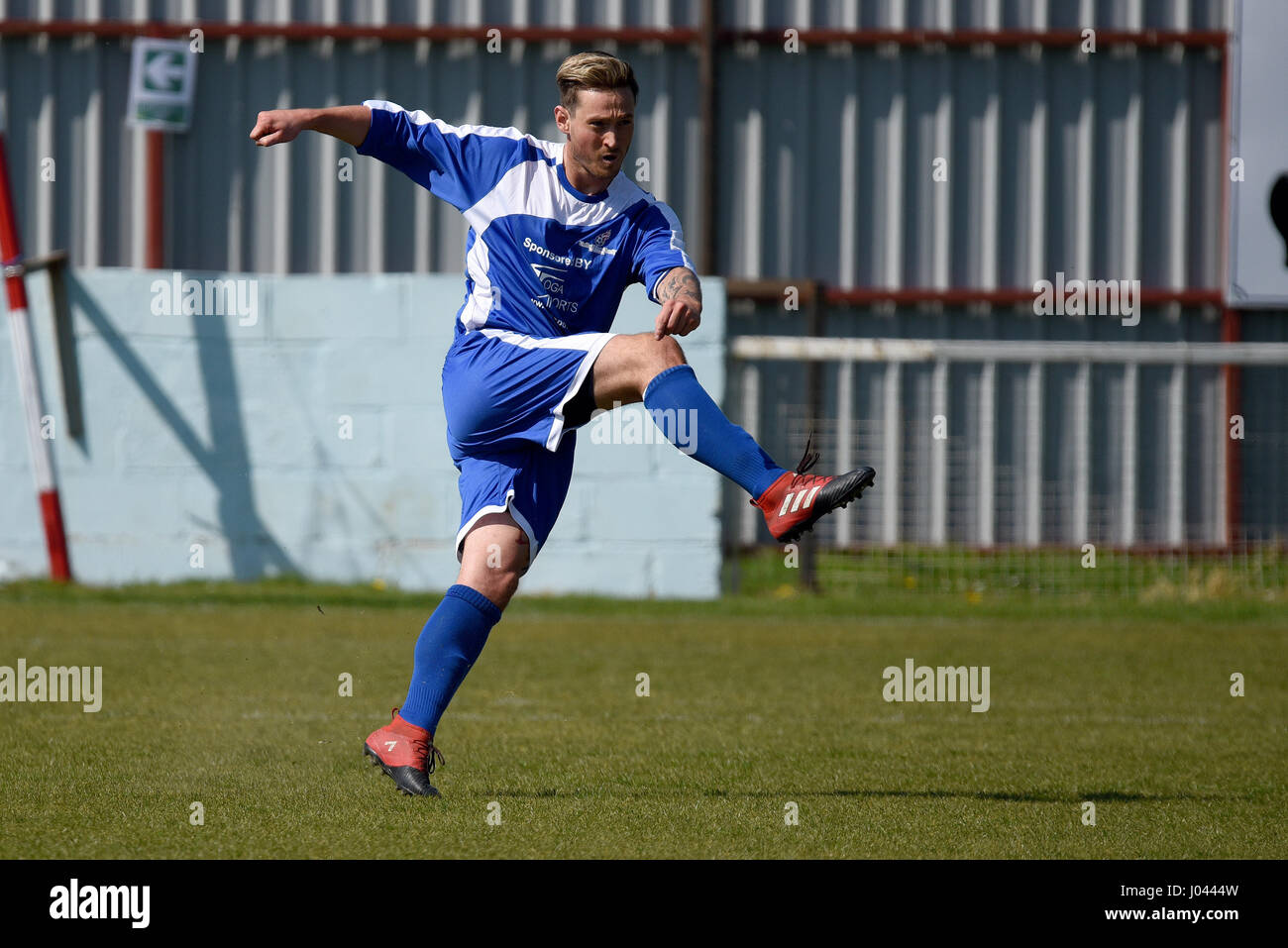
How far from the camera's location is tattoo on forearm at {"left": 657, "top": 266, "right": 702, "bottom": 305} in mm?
4152

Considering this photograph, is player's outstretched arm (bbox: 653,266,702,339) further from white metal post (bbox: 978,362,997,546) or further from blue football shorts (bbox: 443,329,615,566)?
white metal post (bbox: 978,362,997,546)

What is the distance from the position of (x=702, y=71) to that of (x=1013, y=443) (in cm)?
428

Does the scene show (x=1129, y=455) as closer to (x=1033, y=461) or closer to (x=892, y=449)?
(x=1033, y=461)

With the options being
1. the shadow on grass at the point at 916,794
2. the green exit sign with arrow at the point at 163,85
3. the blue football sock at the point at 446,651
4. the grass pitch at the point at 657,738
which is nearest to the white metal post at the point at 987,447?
the grass pitch at the point at 657,738

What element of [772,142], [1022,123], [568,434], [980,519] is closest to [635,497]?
[980,519]

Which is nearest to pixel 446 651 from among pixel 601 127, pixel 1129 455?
pixel 601 127

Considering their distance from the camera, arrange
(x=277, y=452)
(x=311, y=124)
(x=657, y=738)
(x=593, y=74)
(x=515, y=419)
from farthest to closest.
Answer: (x=277, y=452) → (x=657, y=738) → (x=515, y=419) → (x=593, y=74) → (x=311, y=124)

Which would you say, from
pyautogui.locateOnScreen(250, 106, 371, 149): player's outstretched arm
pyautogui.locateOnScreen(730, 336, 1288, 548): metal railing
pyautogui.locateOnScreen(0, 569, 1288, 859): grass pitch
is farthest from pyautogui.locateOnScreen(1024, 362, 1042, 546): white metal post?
pyautogui.locateOnScreen(250, 106, 371, 149): player's outstretched arm

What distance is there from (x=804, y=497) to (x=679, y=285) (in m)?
0.68

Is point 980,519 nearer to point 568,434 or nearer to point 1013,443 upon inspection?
point 1013,443

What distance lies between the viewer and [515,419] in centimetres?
441

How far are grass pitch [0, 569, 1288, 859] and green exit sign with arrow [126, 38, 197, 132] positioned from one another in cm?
469

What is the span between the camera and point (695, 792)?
4477mm

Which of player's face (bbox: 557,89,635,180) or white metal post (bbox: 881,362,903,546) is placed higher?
player's face (bbox: 557,89,635,180)
